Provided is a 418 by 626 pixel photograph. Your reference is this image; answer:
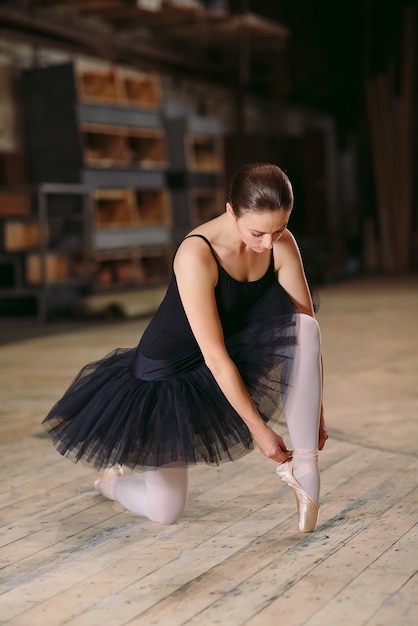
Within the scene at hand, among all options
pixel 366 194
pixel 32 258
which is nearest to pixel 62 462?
pixel 32 258

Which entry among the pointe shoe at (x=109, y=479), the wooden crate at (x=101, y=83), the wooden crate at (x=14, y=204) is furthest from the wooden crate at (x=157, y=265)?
the pointe shoe at (x=109, y=479)

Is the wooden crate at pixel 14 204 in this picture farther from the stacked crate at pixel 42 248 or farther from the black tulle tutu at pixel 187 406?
the black tulle tutu at pixel 187 406

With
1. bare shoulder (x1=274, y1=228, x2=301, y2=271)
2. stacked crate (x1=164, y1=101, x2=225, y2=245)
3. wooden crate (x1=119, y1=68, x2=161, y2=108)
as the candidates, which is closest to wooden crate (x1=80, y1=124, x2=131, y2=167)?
Result: wooden crate (x1=119, y1=68, x2=161, y2=108)

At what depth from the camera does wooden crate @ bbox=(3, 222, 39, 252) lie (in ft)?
23.9

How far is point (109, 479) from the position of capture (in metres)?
2.55

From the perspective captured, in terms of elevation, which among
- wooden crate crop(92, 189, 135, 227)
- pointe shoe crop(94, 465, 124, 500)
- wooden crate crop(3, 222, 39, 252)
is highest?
wooden crate crop(92, 189, 135, 227)

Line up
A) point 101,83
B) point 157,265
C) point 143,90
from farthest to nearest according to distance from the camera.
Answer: point 157,265
point 143,90
point 101,83

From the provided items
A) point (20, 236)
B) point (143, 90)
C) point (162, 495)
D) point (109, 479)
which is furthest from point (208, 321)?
point (143, 90)

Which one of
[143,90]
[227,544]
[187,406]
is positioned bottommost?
[227,544]

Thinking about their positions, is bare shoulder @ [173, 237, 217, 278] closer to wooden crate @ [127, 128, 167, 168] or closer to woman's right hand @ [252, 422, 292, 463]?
woman's right hand @ [252, 422, 292, 463]

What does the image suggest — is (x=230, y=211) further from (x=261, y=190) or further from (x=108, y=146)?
(x=108, y=146)

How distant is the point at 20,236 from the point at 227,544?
553 cm

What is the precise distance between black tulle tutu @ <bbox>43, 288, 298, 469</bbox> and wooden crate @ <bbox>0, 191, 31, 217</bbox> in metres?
5.29

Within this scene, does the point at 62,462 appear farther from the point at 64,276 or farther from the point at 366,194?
the point at 366,194
